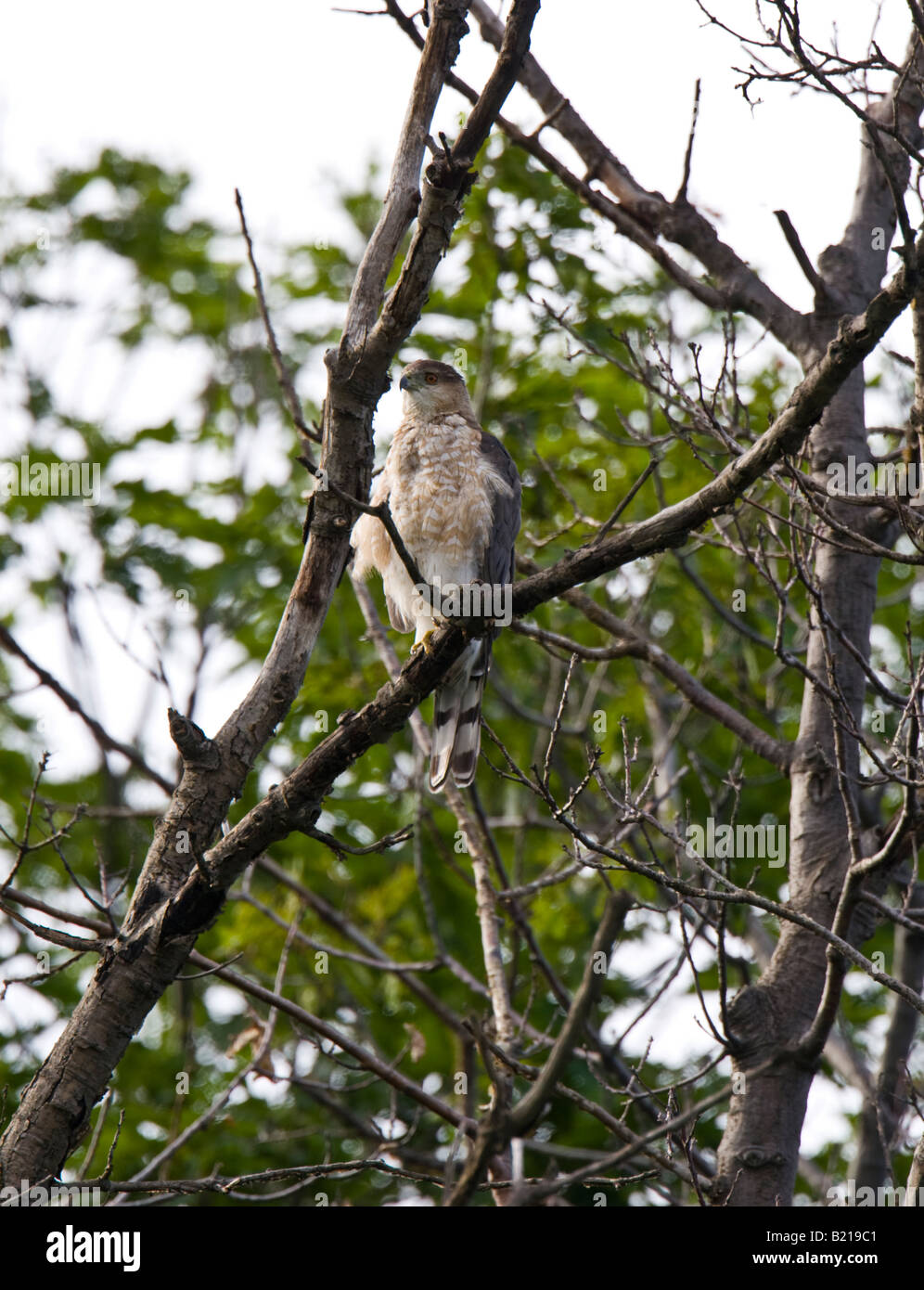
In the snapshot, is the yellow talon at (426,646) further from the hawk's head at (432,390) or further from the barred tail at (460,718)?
the hawk's head at (432,390)

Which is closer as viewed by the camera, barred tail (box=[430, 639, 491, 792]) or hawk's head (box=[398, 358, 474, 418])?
barred tail (box=[430, 639, 491, 792])

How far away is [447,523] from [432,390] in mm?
756

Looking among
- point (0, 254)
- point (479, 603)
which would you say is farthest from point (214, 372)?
point (479, 603)

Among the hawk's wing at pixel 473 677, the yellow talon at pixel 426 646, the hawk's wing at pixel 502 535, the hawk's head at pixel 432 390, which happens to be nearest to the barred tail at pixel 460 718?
the hawk's wing at pixel 473 677

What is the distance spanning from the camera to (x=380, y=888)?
7.25m

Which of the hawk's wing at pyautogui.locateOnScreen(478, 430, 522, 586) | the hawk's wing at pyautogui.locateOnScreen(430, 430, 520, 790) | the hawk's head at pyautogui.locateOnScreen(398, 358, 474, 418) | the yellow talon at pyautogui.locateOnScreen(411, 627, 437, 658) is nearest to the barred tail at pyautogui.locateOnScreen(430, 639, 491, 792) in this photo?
the hawk's wing at pyautogui.locateOnScreen(430, 430, 520, 790)

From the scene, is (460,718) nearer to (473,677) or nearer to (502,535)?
(473,677)

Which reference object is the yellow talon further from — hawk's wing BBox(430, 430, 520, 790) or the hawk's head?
the hawk's head

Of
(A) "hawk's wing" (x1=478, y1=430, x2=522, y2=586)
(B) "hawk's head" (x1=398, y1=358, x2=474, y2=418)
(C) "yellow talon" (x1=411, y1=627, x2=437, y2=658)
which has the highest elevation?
(B) "hawk's head" (x1=398, y1=358, x2=474, y2=418)

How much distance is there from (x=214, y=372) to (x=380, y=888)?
265 inches

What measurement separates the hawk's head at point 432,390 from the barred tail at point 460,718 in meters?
1.15

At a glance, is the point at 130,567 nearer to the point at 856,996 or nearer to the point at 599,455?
the point at 599,455

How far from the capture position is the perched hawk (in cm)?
514

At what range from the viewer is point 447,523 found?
516cm
